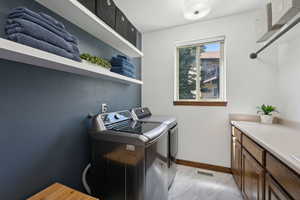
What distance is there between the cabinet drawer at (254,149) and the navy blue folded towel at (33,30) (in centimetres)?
163

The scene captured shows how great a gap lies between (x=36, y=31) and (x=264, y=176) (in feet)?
5.77

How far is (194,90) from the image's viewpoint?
2422 millimetres

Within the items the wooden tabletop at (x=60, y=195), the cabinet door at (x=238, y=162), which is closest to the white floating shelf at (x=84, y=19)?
the wooden tabletop at (x=60, y=195)

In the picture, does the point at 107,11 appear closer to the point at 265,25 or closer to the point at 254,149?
the point at 265,25

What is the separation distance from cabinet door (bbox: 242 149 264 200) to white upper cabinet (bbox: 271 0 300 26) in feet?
4.19

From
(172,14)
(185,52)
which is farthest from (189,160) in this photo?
(172,14)

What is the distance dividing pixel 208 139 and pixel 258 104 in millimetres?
930

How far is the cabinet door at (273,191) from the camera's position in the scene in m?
0.73

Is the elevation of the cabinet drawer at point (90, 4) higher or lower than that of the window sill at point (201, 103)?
higher

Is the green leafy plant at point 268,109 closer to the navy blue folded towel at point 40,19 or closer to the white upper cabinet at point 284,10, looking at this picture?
the white upper cabinet at point 284,10

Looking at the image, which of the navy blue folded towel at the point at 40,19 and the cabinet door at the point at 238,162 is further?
the cabinet door at the point at 238,162

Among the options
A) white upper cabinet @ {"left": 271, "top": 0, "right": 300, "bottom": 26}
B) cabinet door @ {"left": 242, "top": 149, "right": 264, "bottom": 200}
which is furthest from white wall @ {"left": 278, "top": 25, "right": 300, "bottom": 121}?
cabinet door @ {"left": 242, "top": 149, "right": 264, "bottom": 200}

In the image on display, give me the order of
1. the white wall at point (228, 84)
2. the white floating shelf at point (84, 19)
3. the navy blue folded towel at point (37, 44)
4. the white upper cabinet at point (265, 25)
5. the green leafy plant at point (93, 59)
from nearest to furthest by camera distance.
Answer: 1. the navy blue folded towel at point (37, 44)
2. the white floating shelf at point (84, 19)
3. the green leafy plant at point (93, 59)
4. the white upper cabinet at point (265, 25)
5. the white wall at point (228, 84)

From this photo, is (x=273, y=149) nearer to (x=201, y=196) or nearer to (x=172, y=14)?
(x=201, y=196)
